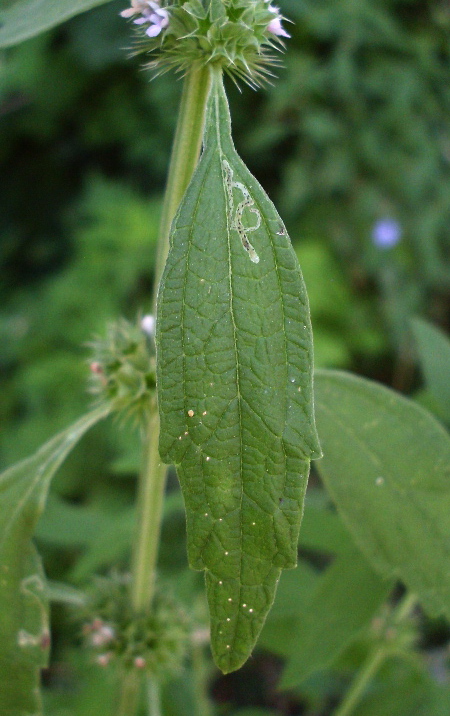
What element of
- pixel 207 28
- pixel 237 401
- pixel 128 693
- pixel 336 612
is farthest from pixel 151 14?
pixel 128 693

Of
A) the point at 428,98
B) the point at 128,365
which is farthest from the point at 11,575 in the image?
the point at 428,98

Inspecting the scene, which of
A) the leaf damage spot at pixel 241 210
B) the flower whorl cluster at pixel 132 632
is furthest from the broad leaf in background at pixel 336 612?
the leaf damage spot at pixel 241 210

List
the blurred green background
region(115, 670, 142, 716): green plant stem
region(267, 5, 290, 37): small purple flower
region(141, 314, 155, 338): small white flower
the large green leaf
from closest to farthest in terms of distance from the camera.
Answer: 1. the large green leaf
2. region(267, 5, 290, 37): small purple flower
3. region(141, 314, 155, 338): small white flower
4. region(115, 670, 142, 716): green plant stem
5. the blurred green background

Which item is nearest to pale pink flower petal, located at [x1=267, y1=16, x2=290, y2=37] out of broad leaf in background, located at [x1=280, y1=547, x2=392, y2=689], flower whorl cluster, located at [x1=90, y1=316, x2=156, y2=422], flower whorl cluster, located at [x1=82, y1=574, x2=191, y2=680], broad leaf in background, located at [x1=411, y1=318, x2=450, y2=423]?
flower whorl cluster, located at [x1=90, y1=316, x2=156, y2=422]

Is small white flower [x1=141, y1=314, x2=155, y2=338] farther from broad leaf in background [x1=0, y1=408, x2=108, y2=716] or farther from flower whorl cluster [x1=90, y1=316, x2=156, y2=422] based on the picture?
broad leaf in background [x1=0, y1=408, x2=108, y2=716]

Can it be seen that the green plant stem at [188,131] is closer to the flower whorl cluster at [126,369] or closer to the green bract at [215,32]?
the green bract at [215,32]

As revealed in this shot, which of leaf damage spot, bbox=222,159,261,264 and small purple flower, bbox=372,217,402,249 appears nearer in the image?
leaf damage spot, bbox=222,159,261,264
